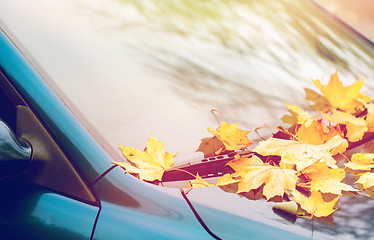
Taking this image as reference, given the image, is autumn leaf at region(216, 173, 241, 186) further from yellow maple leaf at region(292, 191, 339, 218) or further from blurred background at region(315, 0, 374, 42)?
blurred background at region(315, 0, 374, 42)

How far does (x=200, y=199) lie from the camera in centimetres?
111

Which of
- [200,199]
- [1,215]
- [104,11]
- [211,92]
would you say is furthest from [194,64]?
[1,215]

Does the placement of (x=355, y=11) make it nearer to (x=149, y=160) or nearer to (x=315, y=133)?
(x=315, y=133)

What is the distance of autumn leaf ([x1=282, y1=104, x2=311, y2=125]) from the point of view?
1.48m

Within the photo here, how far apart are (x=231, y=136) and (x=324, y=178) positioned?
32cm

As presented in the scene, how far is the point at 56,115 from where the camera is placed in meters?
1.17

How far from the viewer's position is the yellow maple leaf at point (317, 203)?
3.56 feet

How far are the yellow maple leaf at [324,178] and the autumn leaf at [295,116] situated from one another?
1.06ft

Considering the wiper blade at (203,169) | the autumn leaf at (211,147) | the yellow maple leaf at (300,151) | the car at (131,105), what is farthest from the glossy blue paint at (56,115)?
the yellow maple leaf at (300,151)

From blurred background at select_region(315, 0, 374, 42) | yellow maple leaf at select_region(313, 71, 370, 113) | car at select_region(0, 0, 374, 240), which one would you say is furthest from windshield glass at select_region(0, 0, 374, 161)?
blurred background at select_region(315, 0, 374, 42)

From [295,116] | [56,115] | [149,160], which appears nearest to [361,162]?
[295,116]

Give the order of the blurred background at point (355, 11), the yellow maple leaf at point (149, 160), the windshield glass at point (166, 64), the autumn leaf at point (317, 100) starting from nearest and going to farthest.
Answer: the yellow maple leaf at point (149, 160), the windshield glass at point (166, 64), the autumn leaf at point (317, 100), the blurred background at point (355, 11)

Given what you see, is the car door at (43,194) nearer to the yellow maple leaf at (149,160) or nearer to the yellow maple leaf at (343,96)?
the yellow maple leaf at (149,160)

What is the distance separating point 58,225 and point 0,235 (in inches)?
7.5
